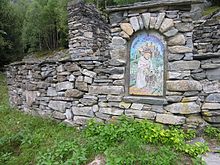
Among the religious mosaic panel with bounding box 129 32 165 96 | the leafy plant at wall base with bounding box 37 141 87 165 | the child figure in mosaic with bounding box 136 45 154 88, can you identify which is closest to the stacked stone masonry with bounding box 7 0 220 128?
the religious mosaic panel with bounding box 129 32 165 96

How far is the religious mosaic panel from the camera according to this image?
3795 millimetres

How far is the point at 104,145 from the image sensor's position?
3350mm

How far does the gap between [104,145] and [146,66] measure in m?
1.51

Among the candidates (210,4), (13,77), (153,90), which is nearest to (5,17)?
(13,77)

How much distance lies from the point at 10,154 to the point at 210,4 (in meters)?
12.6

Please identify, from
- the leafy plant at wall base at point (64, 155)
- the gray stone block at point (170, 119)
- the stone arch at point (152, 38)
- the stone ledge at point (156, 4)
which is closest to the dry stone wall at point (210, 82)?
the gray stone block at point (170, 119)

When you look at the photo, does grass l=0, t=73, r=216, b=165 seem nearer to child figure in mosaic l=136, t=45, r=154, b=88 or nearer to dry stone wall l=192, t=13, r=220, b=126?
dry stone wall l=192, t=13, r=220, b=126

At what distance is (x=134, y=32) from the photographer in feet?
12.9

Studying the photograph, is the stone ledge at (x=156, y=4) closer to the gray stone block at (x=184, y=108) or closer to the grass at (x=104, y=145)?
the gray stone block at (x=184, y=108)

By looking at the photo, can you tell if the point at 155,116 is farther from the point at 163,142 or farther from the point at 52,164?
the point at 52,164

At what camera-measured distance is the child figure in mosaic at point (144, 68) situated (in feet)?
12.7

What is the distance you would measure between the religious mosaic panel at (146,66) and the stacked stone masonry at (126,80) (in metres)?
0.10

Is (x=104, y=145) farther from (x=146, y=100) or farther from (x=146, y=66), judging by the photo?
(x=146, y=66)

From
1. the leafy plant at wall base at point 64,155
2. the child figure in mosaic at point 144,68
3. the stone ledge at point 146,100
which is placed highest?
the child figure in mosaic at point 144,68
